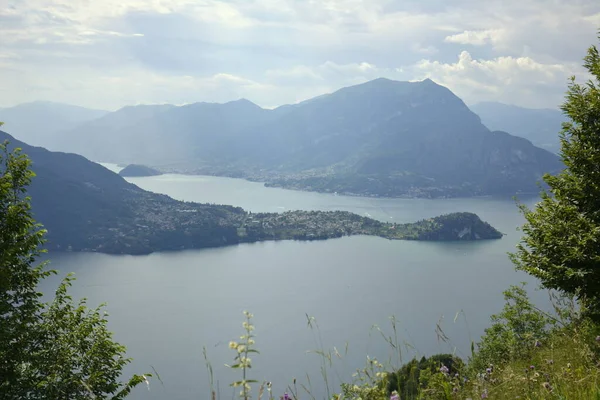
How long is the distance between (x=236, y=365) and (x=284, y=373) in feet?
169

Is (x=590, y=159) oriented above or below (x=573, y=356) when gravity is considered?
above

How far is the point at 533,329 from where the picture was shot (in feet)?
66.9

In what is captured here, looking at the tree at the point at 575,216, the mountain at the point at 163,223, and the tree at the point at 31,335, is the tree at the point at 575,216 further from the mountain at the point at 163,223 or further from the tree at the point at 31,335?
the mountain at the point at 163,223

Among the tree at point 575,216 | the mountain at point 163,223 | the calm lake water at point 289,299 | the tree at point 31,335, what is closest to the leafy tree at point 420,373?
the tree at point 575,216

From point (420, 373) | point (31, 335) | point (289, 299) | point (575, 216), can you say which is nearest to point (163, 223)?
point (289, 299)

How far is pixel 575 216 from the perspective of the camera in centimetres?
942

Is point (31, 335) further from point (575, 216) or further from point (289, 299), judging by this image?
point (289, 299)

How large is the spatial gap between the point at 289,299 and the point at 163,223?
3015 inches

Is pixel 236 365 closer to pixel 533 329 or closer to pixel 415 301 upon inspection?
pixel 533 329

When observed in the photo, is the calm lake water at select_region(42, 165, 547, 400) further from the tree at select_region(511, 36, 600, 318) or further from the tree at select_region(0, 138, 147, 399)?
the tree at select_region(0, 138, 147, 399)

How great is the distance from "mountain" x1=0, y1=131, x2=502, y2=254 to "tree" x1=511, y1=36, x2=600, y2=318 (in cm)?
12340

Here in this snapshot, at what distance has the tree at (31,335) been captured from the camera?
929cm

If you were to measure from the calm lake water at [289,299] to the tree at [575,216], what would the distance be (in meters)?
22.7

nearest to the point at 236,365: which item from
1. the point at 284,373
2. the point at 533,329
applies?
the point at 533,329
